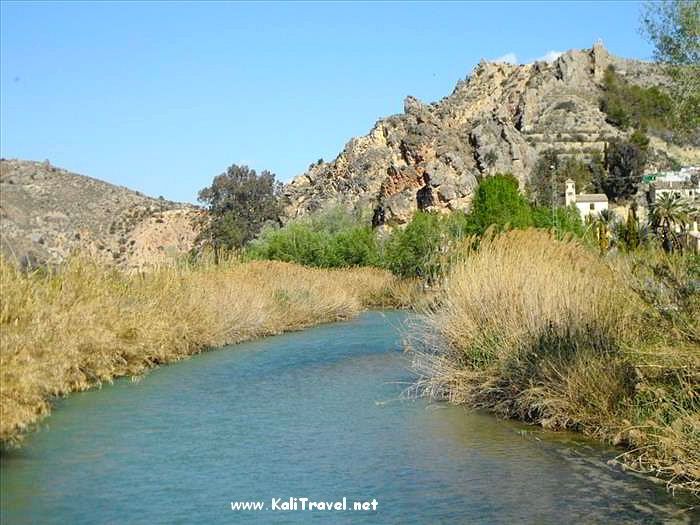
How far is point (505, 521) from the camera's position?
9391 millimetres

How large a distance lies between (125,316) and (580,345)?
10.8m

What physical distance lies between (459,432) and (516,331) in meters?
2.14

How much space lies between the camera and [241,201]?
74.2 metres

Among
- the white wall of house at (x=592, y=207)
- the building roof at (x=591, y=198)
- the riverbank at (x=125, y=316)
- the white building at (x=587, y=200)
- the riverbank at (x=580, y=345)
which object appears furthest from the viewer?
the building roof at (x=591, y=198)

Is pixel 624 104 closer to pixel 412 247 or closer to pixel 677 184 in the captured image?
pixel 677 184

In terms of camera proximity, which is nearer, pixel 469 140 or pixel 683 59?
pixel 683 59

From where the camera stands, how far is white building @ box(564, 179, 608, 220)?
85312 mm

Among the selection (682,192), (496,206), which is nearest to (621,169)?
(682,192)

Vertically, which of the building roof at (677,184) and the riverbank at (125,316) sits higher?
the building roof at (677,184)

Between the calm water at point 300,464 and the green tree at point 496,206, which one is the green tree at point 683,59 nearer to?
the calm water at point 300,464

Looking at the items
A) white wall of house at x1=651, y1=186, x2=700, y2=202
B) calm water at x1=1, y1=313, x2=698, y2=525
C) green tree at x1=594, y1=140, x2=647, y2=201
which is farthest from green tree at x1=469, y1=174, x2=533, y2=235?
green tree at x1=594, y1=140, x2=647, y2=201

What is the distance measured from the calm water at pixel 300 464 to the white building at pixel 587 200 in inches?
2781

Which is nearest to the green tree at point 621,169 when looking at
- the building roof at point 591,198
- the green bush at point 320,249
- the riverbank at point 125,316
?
the building roof at point 591,198

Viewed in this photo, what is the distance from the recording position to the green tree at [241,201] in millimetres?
71812
